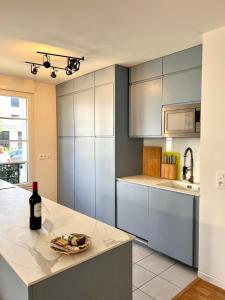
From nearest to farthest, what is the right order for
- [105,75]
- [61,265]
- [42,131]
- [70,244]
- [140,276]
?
[61,265]
[70,244]
[140,276]
[105,75]
[42,131]

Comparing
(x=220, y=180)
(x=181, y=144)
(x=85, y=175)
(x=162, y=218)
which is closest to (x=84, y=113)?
(x=85, y=175)

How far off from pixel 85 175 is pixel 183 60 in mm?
2245

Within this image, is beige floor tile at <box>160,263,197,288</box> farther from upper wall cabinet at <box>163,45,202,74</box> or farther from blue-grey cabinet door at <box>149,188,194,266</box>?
upper wall cabinet at <box>163,45,202,74</box>

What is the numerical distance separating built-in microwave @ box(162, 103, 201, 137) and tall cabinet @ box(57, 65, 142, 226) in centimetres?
68

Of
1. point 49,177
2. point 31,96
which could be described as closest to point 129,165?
point 49,177

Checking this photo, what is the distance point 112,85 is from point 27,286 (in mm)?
2772

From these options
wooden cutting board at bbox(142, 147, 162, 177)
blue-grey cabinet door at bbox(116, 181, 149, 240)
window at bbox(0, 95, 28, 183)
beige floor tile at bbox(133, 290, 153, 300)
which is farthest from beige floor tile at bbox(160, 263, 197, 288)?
window at bbox(0, 95, 28, 183)

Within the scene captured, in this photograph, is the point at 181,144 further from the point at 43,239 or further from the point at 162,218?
the point at 43,239

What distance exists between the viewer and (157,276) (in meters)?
2.47

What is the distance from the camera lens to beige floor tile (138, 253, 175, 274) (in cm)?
260

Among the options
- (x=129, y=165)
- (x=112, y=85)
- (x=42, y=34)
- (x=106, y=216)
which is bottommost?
(x=106, y=216)

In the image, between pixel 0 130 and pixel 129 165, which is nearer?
pixel 129 165

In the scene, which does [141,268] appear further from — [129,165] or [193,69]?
[193,69]

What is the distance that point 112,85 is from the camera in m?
3.31
